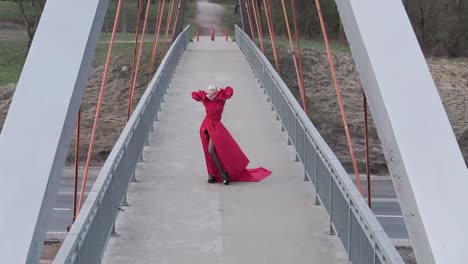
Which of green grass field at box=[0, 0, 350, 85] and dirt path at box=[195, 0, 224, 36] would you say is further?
dirt path at box=[195, 0, 224, 36]

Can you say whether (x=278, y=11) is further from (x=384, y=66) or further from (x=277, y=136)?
(x=384, y=66)

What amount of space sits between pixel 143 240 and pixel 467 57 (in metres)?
48.0

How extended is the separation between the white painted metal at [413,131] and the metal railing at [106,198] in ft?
7.26

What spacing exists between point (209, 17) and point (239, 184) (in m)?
60.8

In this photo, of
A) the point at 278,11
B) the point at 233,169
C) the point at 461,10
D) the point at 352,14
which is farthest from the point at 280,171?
the point at 278,11

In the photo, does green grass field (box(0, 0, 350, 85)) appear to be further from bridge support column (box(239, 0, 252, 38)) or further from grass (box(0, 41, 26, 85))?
bridge support column (box(239, 0, 252, 38))

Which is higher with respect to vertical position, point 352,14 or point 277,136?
point 352,14

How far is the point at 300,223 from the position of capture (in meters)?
11.4

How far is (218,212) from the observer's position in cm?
1195

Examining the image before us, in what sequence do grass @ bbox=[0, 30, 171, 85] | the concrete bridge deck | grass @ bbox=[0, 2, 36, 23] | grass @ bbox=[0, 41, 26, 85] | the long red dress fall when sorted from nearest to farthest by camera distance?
the concrete bridge deck → the long red dress → grass @ bbox=[0, 41, 26, 85] → grass @ bbox=[0, 30, 171, 85] → grass @ bbox=[0, 2, 36, 23]

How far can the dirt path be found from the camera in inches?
2574

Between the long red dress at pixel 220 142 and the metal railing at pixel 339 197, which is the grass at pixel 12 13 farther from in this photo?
the long red dress at pixel 220 142

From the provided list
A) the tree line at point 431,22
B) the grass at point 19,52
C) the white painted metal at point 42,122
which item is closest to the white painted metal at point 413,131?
the white painted metal at point 42,122

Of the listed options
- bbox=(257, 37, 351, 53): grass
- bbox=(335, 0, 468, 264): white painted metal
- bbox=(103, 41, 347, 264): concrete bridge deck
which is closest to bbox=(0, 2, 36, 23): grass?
bbox=(257, 37, 351, 53): grass
